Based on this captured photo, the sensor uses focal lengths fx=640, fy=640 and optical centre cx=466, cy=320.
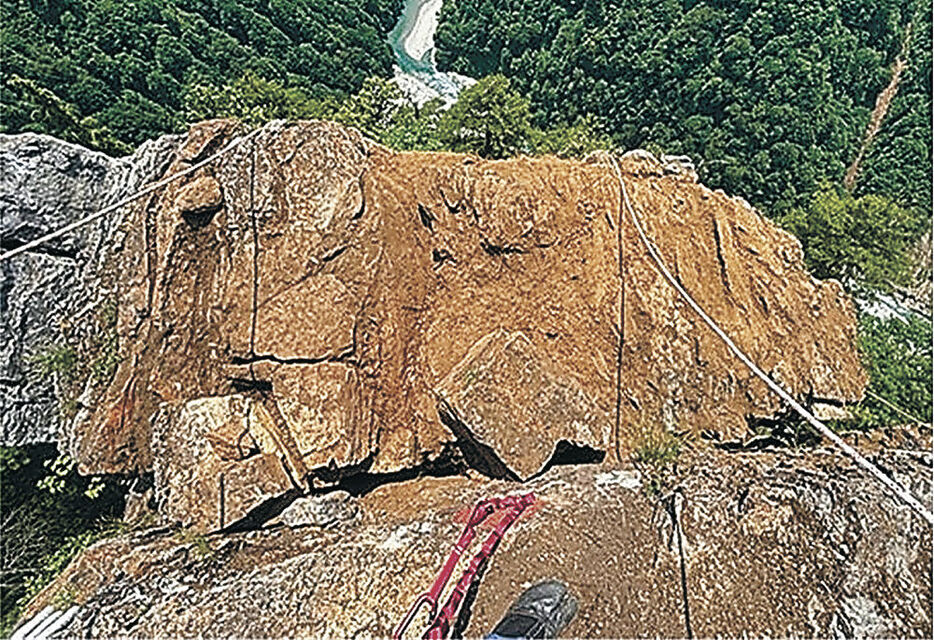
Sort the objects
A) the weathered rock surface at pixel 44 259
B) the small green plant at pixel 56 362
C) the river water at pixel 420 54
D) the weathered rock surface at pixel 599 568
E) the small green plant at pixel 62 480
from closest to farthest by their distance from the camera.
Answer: the weathered rock surface at pixel 599 568, the small green plant at pixel 62 480, the small green plant at pixel 56 362, the weathered rock surface at pixel 44 259, the river water at pixel 420 54

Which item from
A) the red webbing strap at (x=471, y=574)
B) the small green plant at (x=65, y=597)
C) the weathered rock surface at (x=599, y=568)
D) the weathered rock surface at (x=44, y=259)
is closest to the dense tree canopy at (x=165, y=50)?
the weathered rock surface at (x=44, y=259)

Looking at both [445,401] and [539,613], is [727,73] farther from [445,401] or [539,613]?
[539,613]

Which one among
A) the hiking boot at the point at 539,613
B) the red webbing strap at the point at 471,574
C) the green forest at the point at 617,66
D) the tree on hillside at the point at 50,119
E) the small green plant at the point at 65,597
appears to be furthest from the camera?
the green forest at the point at 617,66

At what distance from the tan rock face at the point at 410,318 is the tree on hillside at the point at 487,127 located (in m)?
2.47

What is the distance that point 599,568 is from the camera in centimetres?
564

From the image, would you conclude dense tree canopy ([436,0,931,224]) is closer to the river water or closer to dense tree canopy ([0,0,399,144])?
the river water

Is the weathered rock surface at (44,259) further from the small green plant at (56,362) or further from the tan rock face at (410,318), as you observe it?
the tan rock face at (410,318)

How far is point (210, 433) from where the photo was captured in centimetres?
639

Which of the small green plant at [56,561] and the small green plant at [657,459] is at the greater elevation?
the small green plant at [657,459]

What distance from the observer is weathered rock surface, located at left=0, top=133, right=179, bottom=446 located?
7988 millimetres

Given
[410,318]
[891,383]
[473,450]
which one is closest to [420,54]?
[410,318]

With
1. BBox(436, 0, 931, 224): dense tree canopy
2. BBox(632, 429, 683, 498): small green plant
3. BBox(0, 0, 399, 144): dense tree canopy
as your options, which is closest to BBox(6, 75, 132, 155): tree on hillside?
BBox(0, 0, 399, 144): dense tree canopy

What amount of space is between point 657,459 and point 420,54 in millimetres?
29481

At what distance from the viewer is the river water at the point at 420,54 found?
94.3 ft
